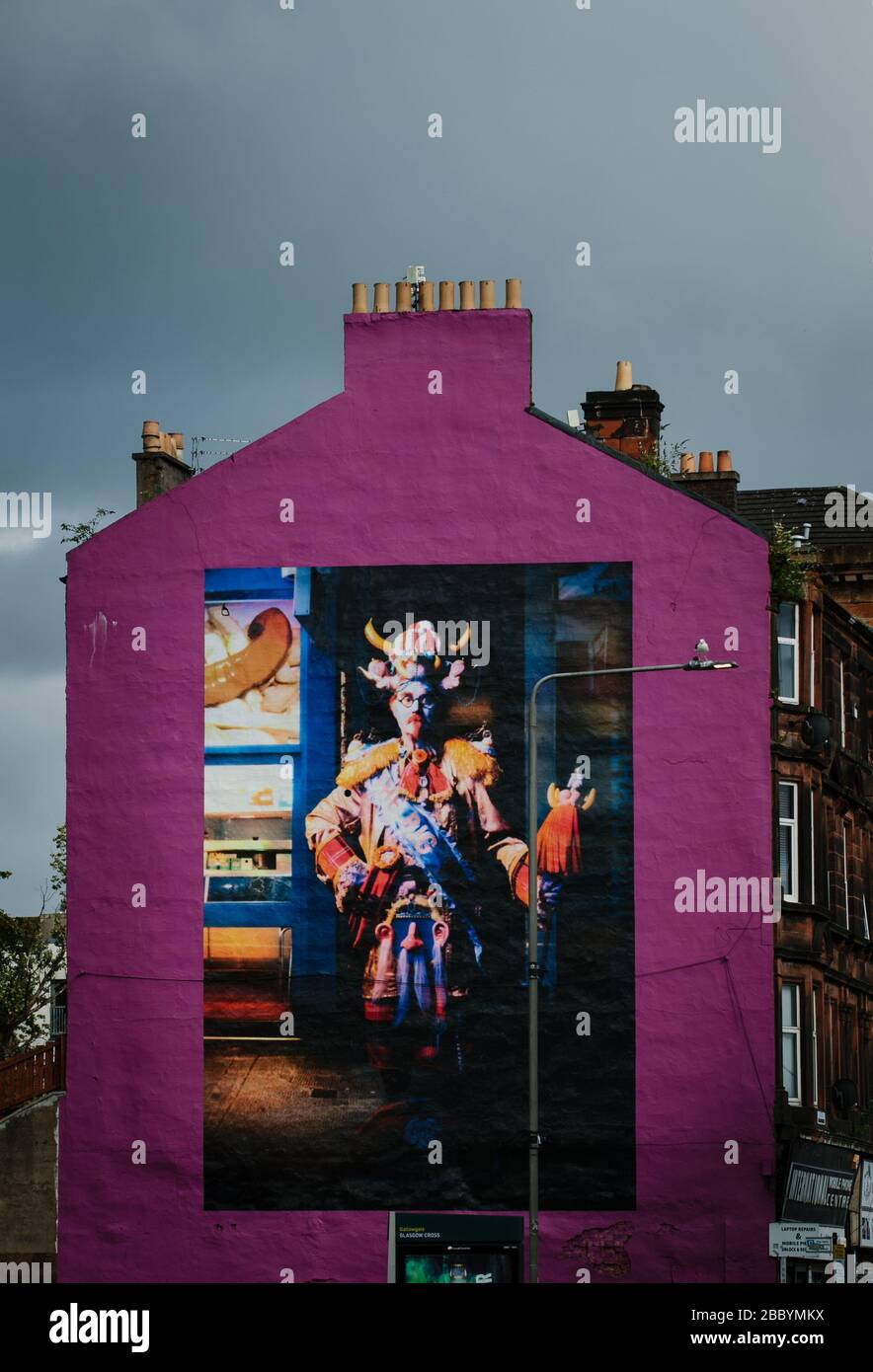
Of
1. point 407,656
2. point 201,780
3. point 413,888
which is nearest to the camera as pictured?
point 413,888

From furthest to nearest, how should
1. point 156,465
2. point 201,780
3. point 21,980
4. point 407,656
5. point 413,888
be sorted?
point 21,980 → point 156,465 → point 201,780 → point 407,656 → point 413,888

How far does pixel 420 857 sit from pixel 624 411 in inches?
486

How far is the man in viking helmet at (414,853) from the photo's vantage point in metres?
42.4

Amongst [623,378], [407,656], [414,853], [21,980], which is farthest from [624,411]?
[21,980]

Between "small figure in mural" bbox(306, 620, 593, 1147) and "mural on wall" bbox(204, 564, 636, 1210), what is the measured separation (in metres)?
0.04

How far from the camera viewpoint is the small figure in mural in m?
42.3

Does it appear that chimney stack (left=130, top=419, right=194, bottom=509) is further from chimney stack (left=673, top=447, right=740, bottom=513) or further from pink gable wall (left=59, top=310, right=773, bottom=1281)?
chimney stack (left=673, top=447, right=740, bottom=513)

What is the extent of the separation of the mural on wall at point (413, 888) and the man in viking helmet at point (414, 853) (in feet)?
0.13

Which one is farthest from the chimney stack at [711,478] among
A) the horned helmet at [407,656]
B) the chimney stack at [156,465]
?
the chimney stack at [156,465]

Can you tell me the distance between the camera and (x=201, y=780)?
43.4 meters

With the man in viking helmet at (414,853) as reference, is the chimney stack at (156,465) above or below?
above

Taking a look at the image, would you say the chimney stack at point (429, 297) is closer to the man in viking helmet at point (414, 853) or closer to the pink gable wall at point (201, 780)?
the pink gable wall at point (201, 780)

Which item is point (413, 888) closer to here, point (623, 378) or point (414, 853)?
point (414, 853)
